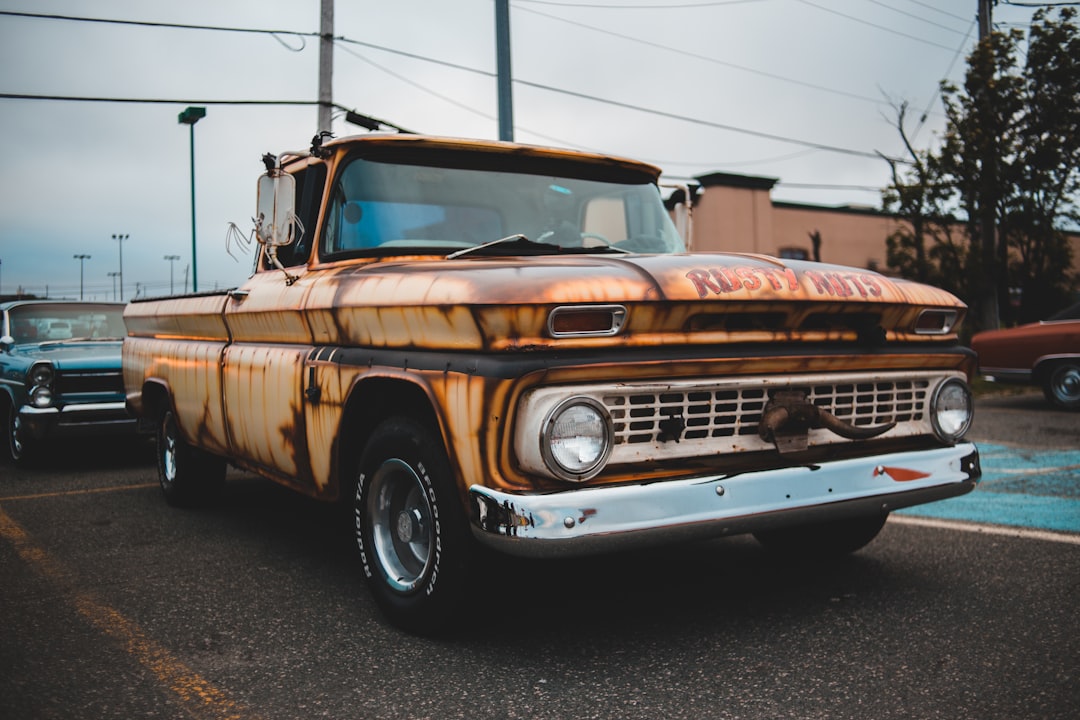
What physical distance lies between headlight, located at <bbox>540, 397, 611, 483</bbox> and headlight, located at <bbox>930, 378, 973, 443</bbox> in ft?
5.15

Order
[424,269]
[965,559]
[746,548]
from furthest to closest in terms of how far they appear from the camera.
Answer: [746,548] < [965,559] < [424,269]

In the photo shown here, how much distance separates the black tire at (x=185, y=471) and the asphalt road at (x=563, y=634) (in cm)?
64

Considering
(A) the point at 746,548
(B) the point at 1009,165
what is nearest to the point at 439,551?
(A) the point at 746,548

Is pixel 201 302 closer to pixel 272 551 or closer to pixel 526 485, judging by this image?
pixel 272 551

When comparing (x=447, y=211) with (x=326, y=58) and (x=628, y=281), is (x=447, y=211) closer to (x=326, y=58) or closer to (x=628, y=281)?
(x=628, y=281)

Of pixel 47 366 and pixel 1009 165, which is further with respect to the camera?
pixel 1009 165

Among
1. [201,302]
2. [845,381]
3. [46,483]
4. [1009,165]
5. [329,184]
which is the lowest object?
[46,483]

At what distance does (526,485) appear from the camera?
8.91ft

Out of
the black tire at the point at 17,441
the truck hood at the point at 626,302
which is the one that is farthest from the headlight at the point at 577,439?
the black tire at the point at 17,441

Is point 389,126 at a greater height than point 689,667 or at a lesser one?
greater

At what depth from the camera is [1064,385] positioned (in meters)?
10.8

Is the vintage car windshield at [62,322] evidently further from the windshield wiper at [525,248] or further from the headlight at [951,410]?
the headlight at [951,410]

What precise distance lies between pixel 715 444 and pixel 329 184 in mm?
→ 2080

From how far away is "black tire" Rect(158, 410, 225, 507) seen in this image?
5578mm
